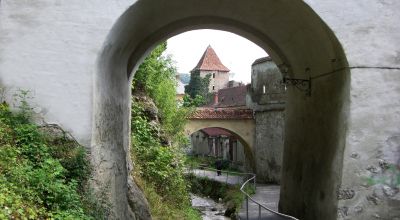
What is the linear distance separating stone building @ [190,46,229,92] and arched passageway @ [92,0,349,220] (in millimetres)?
50295

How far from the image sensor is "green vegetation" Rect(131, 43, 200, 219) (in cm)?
1150

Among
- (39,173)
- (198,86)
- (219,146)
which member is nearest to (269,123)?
(219,146)

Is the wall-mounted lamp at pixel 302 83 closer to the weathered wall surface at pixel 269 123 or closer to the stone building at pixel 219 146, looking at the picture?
the weathered wall surface at pixel 269 123

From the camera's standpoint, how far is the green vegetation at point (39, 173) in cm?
479

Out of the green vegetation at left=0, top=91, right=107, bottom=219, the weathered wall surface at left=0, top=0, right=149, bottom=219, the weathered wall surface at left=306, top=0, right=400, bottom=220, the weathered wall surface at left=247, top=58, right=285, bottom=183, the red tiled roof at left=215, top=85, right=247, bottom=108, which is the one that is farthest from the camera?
the red tiled roof at left=215, top=85, right=247, bottom=108

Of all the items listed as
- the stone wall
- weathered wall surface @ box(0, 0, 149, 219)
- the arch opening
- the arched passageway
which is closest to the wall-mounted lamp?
the arched passageway

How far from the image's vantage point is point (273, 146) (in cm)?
2509

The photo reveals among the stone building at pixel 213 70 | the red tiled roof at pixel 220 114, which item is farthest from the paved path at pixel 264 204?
the stone building at pixel 213 70

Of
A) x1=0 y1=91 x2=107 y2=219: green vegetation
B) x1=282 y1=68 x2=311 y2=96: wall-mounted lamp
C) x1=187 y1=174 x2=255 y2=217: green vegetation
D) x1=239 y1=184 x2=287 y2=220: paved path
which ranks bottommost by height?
x1=187 y1=174 x2=255 y2=217: green vegetation

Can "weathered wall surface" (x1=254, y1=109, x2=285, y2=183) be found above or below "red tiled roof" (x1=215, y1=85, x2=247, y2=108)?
below

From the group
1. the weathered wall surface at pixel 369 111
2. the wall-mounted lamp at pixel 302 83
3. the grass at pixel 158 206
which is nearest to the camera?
the weathered wall surface at pixel 369 111

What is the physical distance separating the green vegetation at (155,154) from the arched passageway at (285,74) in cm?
274

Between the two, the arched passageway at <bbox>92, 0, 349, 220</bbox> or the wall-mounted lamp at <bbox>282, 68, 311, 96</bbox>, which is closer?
the arched passageway at <bbox>92, 0, 349, 220</bbox>

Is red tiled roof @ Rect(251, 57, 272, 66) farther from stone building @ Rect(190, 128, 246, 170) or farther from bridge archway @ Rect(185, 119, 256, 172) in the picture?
stone building @ Rect(190, 128, 246, 170)
